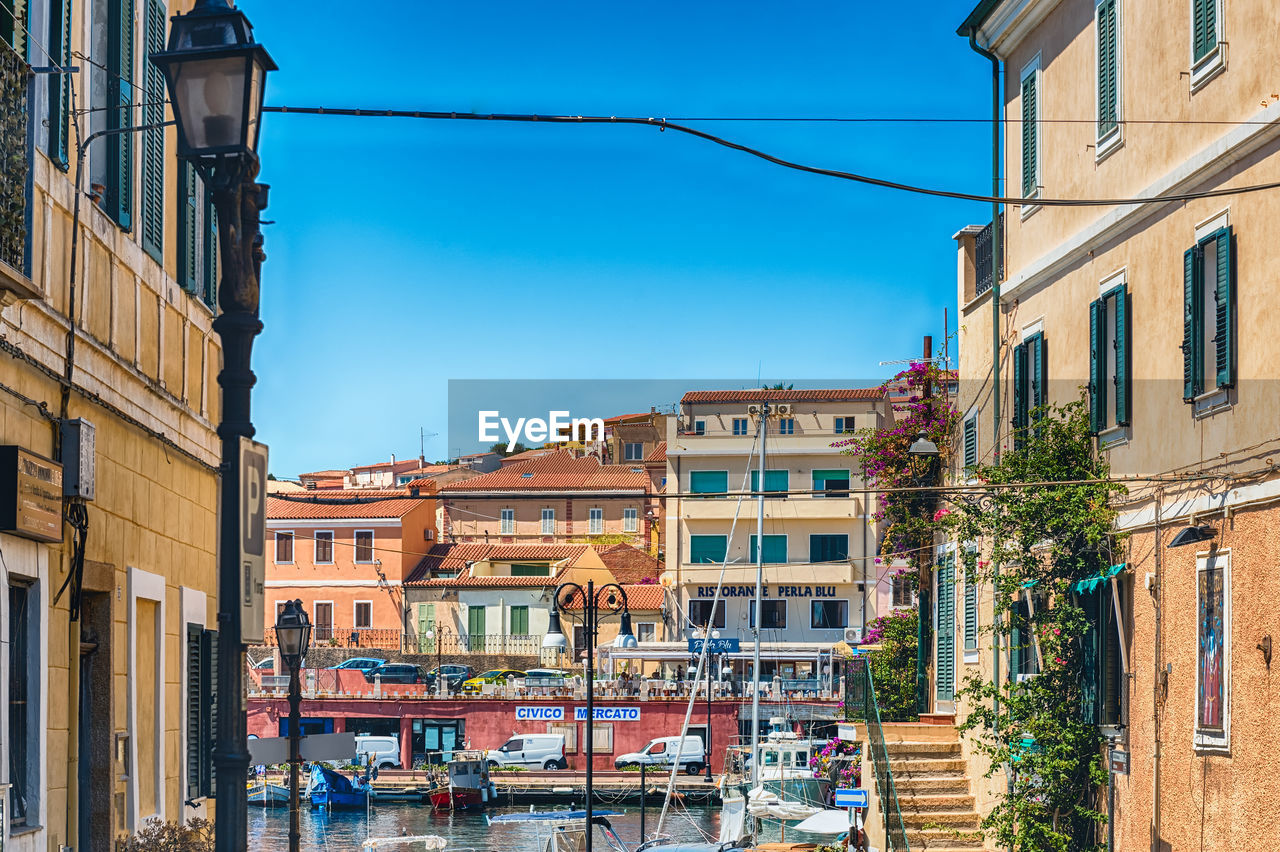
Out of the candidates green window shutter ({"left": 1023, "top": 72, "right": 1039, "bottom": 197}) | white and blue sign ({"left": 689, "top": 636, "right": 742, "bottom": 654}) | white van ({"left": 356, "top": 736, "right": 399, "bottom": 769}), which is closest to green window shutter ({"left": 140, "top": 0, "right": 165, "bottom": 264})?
green window shutter ({"left": 1023, "top": 72, "right": 1039, "bottom": 197})

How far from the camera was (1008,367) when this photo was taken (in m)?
21.0

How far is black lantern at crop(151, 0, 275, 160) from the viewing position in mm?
6340

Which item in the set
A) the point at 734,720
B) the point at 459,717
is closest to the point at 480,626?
the point at 459,717

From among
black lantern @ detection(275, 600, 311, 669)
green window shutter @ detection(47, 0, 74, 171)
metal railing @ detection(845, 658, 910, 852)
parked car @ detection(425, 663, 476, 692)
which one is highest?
green window shutter @ detection(47, 0, 74, 171)

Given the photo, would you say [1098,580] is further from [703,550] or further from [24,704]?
[703,550]

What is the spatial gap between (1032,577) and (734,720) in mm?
46276

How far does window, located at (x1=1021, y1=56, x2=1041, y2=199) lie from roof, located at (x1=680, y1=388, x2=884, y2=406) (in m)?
53.7

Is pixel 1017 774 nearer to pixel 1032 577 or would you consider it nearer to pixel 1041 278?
pixel 1032 577

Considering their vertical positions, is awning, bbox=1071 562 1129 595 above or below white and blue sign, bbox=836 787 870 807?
above

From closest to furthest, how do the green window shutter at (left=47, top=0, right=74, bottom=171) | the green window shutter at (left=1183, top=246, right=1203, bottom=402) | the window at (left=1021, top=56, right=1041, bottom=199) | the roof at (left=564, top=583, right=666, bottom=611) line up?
the green window shutter at (left=47, top=0, right=74, bottom=171) < the green window shutter at (left=1183, top=246, right=1203, bottom=402) < the window at (left=1021, top=56, right=1041, bottom=199) < the roof at (left=564, top=583, right=666, bottom=611)

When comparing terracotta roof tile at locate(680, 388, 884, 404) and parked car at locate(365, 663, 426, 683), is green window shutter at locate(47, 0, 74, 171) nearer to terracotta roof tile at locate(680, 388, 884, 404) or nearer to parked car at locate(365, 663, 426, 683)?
parked car at locate(365, 663, 426, 683)

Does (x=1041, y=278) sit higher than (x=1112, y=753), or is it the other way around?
(x=1041, y=278)

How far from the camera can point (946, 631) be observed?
24.0 m

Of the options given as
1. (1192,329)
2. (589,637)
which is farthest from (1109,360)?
(589,637)
